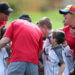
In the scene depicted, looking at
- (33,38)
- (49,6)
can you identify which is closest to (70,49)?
(33,38)

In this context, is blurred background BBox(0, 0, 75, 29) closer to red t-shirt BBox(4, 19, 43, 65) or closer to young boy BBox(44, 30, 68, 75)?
young boy BBox(44, 30, 68, 75)

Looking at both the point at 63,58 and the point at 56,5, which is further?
the point at 56,5

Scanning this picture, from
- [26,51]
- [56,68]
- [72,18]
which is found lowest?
[56,68]

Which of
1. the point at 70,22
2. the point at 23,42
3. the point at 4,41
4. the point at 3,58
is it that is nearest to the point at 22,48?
the point at 23,42

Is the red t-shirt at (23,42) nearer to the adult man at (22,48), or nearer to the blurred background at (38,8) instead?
the adult man at (22,48)

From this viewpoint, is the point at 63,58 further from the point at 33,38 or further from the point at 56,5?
the point at 56,5

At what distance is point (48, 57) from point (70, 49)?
45 centimetres

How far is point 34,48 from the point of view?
4926 mm

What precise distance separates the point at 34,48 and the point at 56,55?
39 centimetres

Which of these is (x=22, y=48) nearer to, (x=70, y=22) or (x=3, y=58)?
(x=3, y=58)

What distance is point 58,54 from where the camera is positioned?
5047mm

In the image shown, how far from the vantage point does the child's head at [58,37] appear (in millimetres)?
5016

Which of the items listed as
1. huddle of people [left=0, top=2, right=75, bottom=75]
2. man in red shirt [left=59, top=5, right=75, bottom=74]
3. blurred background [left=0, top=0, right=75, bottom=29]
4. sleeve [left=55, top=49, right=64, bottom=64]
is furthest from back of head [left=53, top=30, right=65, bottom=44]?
blurred background [left=0, top=0, right=75, bottom=29]

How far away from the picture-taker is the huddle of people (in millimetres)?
4859
